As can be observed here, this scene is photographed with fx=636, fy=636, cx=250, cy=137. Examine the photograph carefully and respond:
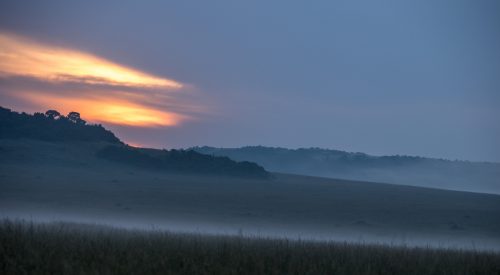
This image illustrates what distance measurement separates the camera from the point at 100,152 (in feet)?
178

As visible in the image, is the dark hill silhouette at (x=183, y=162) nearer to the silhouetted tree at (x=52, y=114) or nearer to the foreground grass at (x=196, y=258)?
the silhouetted tree at (x=52, y=114)

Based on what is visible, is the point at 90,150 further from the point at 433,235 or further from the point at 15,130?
the point at 433,235

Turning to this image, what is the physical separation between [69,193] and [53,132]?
2652 cm

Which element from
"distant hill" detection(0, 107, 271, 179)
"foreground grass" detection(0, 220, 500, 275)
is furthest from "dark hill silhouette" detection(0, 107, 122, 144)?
"foreground grass" detection(0, 220, 500, 275)

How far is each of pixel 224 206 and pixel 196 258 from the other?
2313cm

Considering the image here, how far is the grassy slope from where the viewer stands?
79.6 feet

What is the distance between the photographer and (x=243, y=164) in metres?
56.7

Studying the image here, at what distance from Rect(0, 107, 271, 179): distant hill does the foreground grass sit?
42540mm

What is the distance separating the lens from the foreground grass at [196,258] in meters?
7.39

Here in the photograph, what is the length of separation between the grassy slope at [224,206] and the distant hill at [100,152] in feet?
12.7

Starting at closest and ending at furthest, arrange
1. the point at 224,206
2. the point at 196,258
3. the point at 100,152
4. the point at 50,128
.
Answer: the point at 196,258
the point at 224,206
the point at 100,152
the point at 50,128

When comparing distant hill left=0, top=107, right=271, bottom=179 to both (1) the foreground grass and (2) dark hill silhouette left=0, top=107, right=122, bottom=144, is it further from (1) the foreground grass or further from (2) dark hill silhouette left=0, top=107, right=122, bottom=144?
(1) the foreground grass

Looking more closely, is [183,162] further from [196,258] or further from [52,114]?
[196,258]

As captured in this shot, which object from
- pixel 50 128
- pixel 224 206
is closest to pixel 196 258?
pixel 224 206
